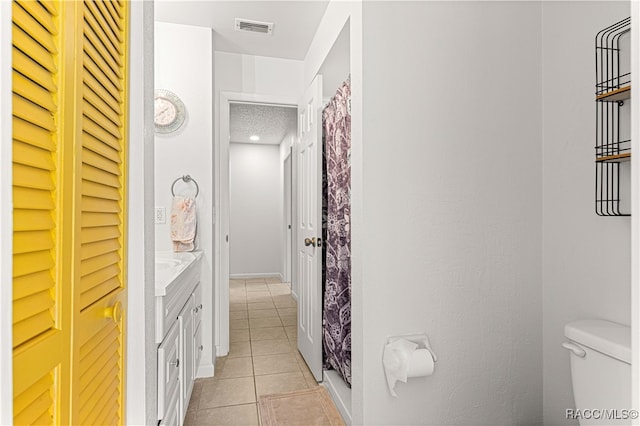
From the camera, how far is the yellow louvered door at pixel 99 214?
0.67 meters

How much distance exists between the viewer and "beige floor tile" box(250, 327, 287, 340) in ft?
11.0

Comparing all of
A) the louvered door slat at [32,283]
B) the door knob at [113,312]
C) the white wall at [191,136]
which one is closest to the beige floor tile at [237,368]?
the white wall at [191,136]

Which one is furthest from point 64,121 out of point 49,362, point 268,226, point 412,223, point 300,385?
point 268,226

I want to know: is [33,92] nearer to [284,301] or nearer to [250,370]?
[250,370]

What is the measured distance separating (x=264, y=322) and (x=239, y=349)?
743 mm

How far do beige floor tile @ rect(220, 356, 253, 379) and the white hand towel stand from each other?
0.94m

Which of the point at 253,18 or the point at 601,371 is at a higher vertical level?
the point at 253,18

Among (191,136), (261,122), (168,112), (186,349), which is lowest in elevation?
(186,349)

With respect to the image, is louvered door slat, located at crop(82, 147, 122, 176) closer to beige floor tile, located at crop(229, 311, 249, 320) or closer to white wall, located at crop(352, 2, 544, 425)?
white wall, located at crop(352, 2, 544, 425)

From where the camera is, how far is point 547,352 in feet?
5.66

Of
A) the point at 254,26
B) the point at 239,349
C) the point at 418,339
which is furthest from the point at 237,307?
the point at 418,339

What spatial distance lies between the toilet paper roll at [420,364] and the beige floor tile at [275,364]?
4.65 feet

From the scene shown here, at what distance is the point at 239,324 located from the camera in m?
3.74

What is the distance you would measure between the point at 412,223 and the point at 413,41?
2.62 feet
